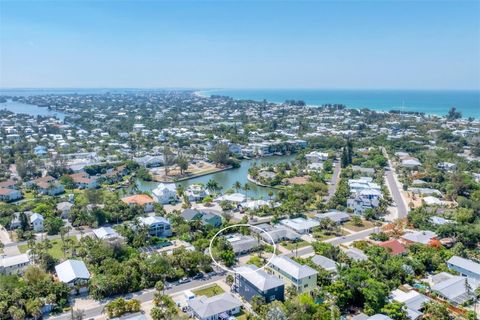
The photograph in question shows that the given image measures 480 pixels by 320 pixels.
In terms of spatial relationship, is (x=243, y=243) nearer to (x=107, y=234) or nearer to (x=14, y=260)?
(x=107, y=234)

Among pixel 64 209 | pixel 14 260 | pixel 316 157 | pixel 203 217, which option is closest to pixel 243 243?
pixel 203 217

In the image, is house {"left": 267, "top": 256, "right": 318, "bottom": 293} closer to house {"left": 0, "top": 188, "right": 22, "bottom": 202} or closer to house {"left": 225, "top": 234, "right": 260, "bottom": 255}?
house {"left": 225, "top": 234, "right": 260, "bottom": 255}

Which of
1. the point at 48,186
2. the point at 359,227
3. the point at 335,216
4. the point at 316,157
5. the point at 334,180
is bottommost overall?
the point at 334,180

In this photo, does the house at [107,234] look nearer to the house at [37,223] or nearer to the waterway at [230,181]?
the house at [37,223]

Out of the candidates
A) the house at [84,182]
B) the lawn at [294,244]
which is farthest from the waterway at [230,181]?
the lawn at [294,244]

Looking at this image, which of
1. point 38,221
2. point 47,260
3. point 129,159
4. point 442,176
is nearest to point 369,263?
point 47,260

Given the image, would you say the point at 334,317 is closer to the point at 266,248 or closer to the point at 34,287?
the point at 266,248
